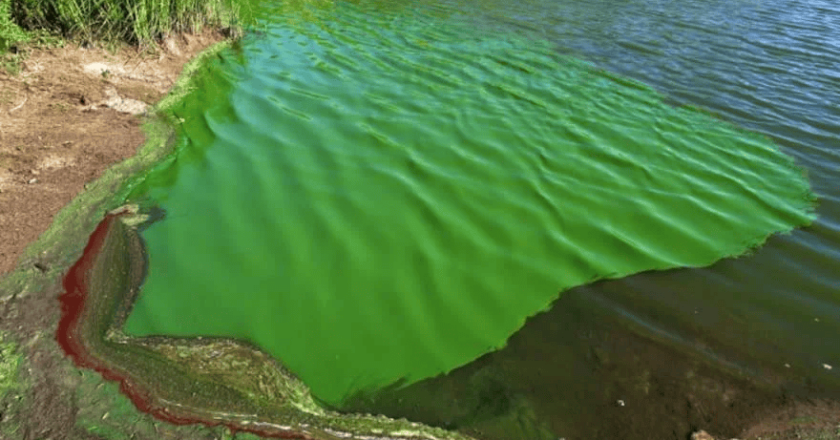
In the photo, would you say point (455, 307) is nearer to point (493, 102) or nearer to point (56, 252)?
point (56, 252)

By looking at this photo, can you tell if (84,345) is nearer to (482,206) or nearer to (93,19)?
(482,206)

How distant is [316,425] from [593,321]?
6.52ft

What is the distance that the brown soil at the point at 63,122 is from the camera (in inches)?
163

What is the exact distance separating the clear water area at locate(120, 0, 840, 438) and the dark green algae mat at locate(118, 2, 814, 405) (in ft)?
0.06

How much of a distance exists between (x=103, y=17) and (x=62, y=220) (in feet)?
11.5

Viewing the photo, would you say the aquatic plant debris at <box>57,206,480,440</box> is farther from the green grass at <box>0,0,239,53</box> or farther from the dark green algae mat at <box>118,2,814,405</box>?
the green grass at <box>0,0,239,53</box>

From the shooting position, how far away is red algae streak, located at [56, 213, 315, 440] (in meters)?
2.89

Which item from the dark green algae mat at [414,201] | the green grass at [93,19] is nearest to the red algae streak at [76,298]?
the dark green algae mat at [414,201]

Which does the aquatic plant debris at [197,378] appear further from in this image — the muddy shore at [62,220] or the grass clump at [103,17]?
the grass clump at [103,17]

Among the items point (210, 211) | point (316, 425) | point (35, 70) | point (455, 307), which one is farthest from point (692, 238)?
point (35, 70)

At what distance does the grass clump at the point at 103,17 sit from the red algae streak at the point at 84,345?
355 centimetres

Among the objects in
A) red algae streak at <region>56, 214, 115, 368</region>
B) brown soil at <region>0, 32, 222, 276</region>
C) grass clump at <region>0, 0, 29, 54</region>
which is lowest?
red algae streak at <region>56, 214, 115, 368</region>

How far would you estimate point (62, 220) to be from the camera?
4.09 m

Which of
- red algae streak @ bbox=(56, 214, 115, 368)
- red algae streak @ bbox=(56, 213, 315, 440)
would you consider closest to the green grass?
red algae streak @ bbox=(56, 214, 115, 368)
